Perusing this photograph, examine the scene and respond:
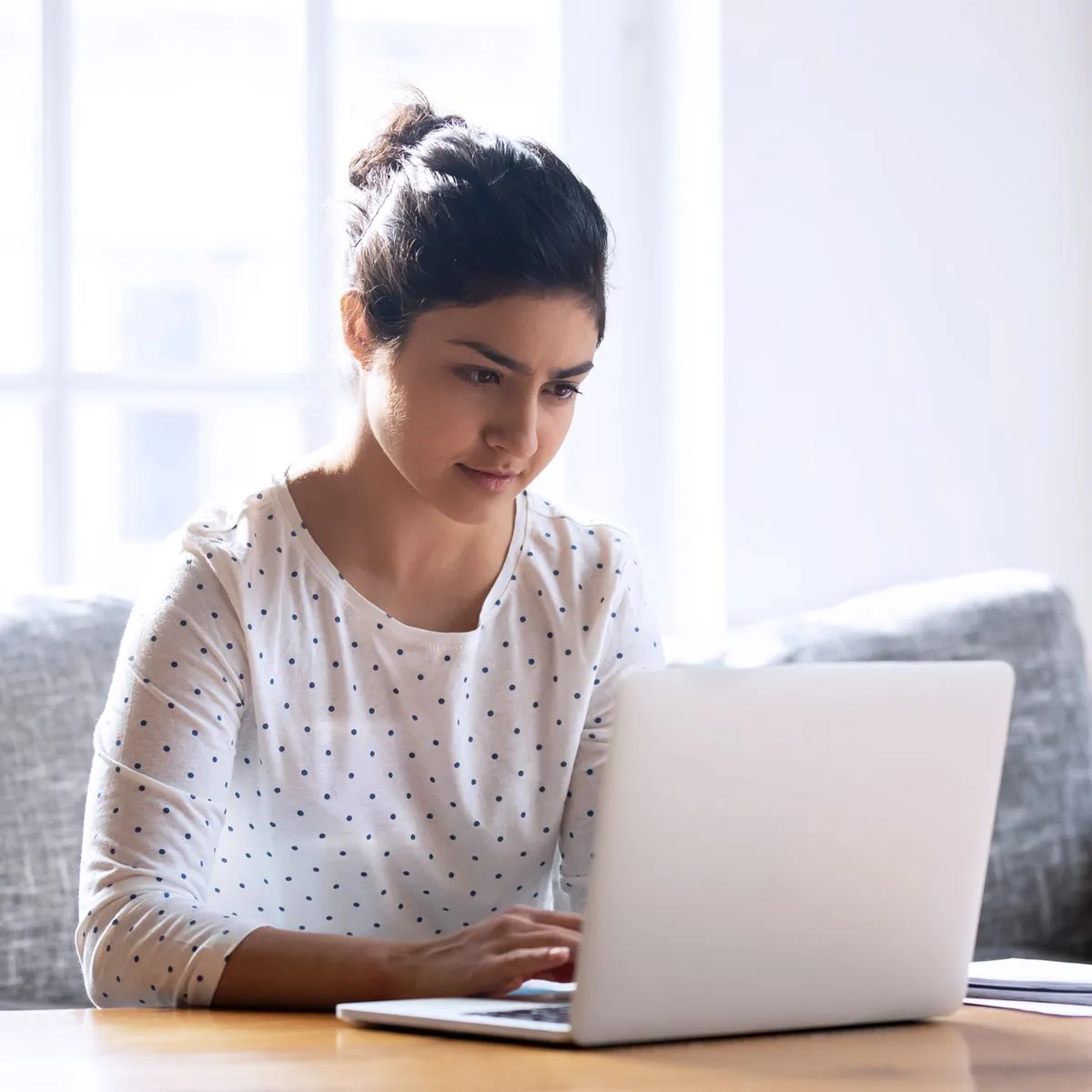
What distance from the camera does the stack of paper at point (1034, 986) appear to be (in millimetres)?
982

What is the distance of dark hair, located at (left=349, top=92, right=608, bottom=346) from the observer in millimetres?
1253

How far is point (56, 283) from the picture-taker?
2.34 meters

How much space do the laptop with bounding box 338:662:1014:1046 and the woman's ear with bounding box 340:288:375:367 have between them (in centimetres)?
62

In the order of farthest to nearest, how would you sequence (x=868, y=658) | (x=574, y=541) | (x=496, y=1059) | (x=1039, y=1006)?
(x=868, y=658) < (x=574, y=541) < (x=1039, y=1006) < (x=496, y=1059)

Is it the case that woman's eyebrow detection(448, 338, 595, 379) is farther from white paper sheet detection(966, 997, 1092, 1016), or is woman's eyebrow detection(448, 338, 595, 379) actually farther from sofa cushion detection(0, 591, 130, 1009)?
sofa cushion detection(0, 591, 130, 1009)

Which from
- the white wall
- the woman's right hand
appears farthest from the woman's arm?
the white wall

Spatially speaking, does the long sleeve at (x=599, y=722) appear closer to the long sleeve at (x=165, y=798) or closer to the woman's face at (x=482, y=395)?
the woman's face at (x=482, y=395)

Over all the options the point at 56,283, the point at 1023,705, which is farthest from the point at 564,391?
the point at 56,283

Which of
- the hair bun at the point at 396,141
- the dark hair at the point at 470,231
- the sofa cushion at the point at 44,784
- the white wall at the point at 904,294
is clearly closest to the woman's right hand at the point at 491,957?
the dark hair at the point at 470,231

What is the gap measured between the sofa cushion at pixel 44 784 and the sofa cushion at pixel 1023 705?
78cm

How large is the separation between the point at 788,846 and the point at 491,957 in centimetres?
24

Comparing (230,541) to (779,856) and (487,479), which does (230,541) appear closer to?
(487,479)

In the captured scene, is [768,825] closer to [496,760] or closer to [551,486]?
[496,760]

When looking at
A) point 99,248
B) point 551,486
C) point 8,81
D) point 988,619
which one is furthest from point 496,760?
point 8,81
